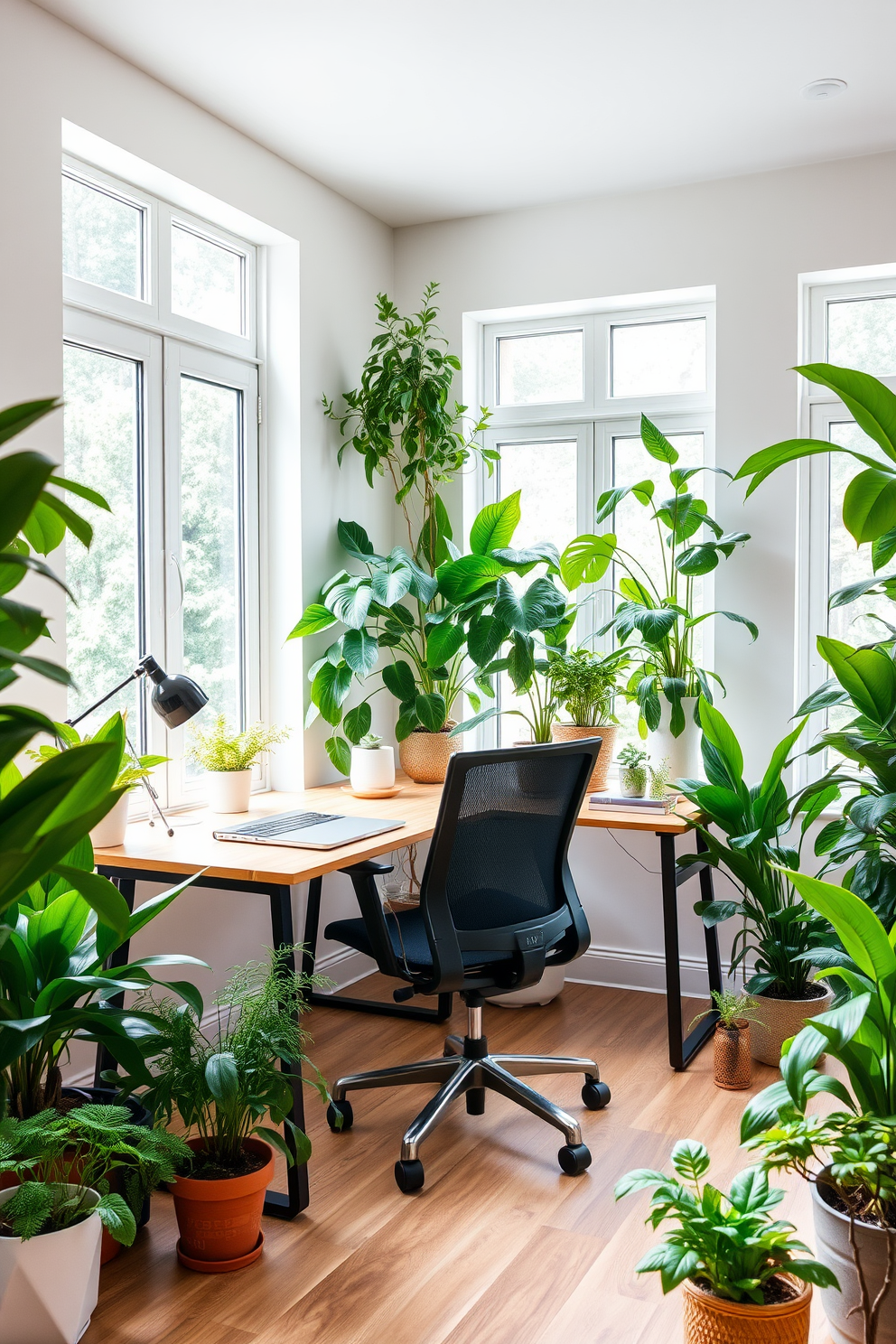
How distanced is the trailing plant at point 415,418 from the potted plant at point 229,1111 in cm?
196

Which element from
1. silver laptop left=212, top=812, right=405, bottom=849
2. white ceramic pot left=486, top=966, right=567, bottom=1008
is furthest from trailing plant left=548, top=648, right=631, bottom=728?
silver laptop left=212, top=812, right=405, bottom=849

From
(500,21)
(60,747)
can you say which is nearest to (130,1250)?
(60,747)

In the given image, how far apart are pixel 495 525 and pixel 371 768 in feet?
3.08

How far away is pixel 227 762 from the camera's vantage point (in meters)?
3.26

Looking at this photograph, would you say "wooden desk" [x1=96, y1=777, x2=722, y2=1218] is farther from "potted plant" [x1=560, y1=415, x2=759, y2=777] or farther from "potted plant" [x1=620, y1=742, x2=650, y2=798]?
"potted plant" [x1=560, y1=415, x2=759, y2=777]

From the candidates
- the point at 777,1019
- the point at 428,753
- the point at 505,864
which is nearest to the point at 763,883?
the point at 777,1019

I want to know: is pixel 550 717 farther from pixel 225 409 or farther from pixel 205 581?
pixel 225 409

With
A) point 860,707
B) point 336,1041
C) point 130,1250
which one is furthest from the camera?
point 336,1041

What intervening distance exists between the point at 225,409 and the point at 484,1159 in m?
2.36

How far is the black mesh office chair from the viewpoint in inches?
99.5

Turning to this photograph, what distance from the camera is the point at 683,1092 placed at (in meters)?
3.06

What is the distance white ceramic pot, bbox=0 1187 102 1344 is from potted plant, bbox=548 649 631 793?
2213mm

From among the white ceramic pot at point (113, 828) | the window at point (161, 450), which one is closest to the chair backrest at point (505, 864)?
the white ceramic pot at point (113, 828)

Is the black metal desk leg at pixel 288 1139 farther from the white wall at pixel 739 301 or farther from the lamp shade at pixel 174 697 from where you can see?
the white wall at pixel 739 301
